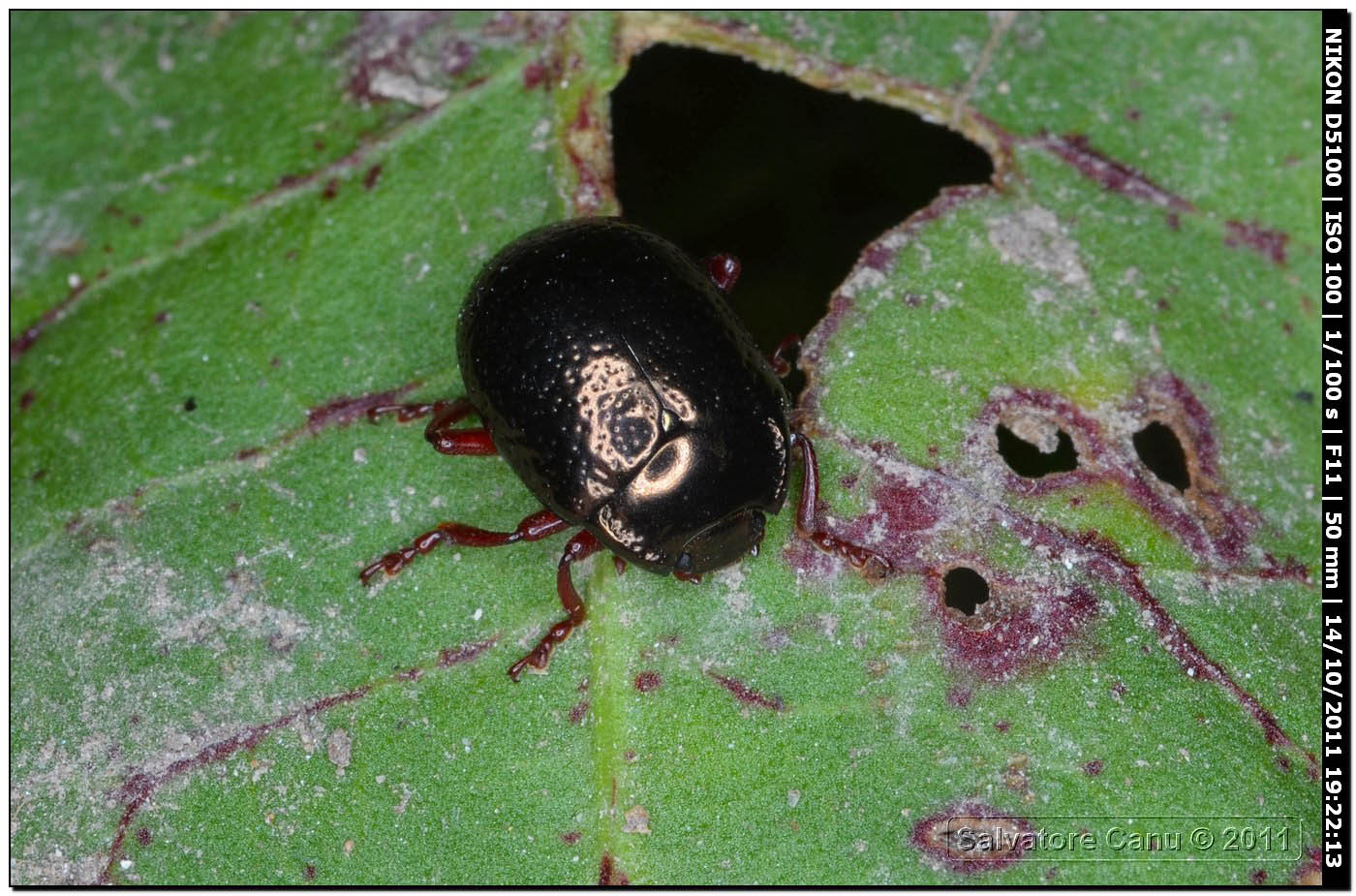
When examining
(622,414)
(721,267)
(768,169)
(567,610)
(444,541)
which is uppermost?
(768,169)

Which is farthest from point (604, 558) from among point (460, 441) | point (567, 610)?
point (460, 441)

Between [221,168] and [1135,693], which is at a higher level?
[221,168]

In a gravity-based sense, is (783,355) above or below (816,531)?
above

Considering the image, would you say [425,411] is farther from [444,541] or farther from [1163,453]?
[1163,453]

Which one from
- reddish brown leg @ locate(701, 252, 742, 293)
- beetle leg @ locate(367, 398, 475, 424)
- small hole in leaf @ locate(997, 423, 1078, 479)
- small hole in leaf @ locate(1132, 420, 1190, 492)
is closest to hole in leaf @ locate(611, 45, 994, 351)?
reddish brown leg @ locate(701, 252, 742, 293)

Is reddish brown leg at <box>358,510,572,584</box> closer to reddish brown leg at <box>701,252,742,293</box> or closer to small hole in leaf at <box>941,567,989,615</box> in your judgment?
reddish brown leg at <box>701,252,742,293</box>

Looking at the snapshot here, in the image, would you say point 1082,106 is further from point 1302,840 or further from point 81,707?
point 81,707

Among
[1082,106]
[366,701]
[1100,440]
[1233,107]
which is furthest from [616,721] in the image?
[1233,107]

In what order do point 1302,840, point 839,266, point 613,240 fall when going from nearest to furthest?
1. point 1302,840
2. point 613,240
3. point 839,266
